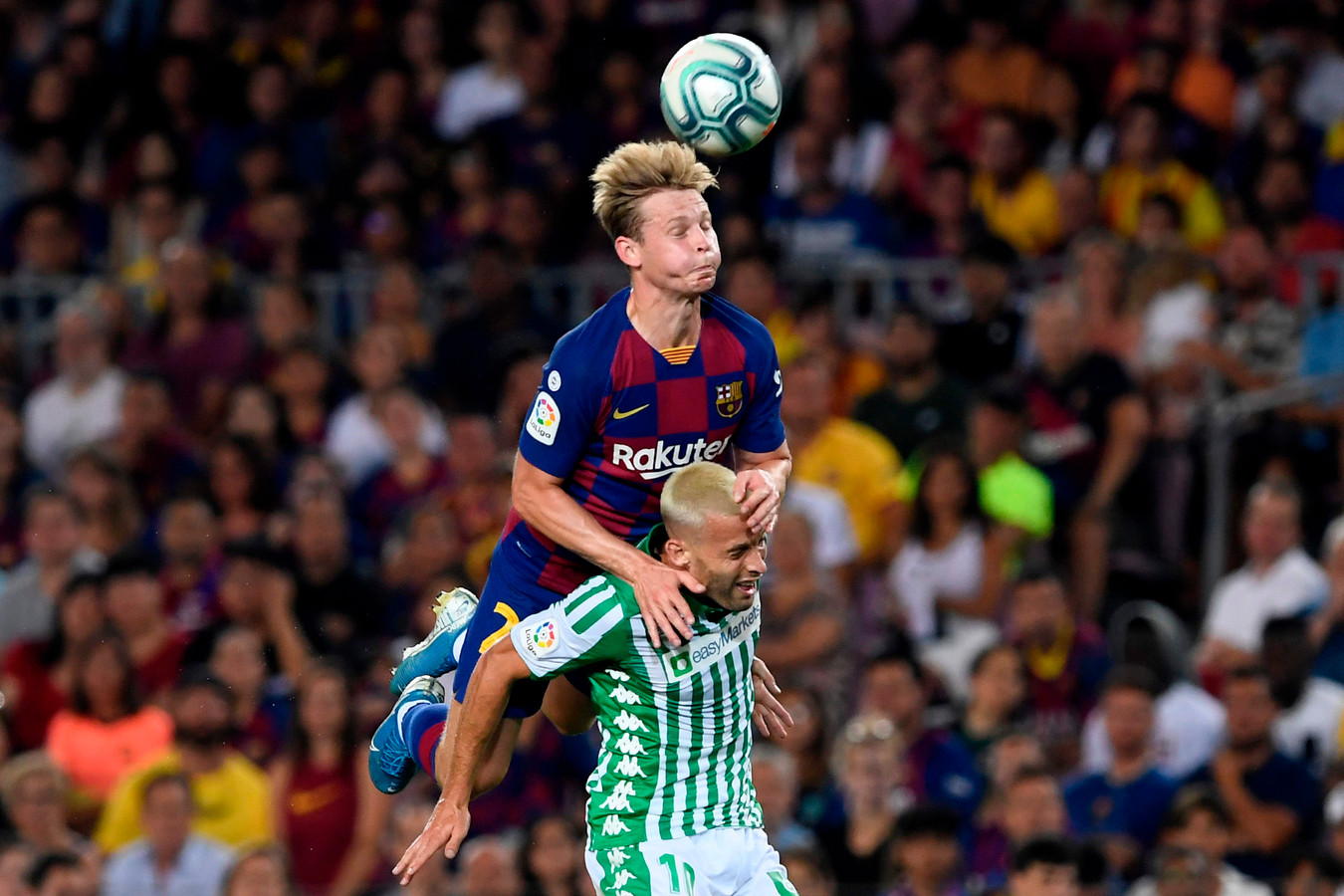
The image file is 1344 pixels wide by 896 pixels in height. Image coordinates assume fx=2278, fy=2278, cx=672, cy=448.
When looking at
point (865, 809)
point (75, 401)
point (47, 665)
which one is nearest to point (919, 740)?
point (865, 809)

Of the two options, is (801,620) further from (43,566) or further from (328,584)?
(43,566)

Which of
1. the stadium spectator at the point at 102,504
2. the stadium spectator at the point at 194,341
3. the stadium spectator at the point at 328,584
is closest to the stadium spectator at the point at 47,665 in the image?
the stadium spectator at the point at 102,504

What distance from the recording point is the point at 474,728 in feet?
21.1

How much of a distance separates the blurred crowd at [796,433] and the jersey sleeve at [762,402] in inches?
111

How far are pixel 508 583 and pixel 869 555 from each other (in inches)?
191

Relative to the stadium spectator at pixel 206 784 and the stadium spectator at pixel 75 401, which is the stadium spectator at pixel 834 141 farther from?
the stadium spectator at pixel 206 784

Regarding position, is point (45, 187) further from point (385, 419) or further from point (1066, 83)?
point (1066, 83)

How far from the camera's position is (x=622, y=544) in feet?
20.9

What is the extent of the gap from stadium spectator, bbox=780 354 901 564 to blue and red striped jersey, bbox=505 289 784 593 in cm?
462

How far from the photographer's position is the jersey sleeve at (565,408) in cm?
642

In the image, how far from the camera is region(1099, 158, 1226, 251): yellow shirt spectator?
39.9 feet

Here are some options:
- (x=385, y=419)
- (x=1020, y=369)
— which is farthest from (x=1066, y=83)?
(x=385, y=419)

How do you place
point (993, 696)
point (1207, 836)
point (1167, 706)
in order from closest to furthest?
point (1207, 836)
point (1167, 706)
point (993, 696)

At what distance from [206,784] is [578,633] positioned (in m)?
5.00
